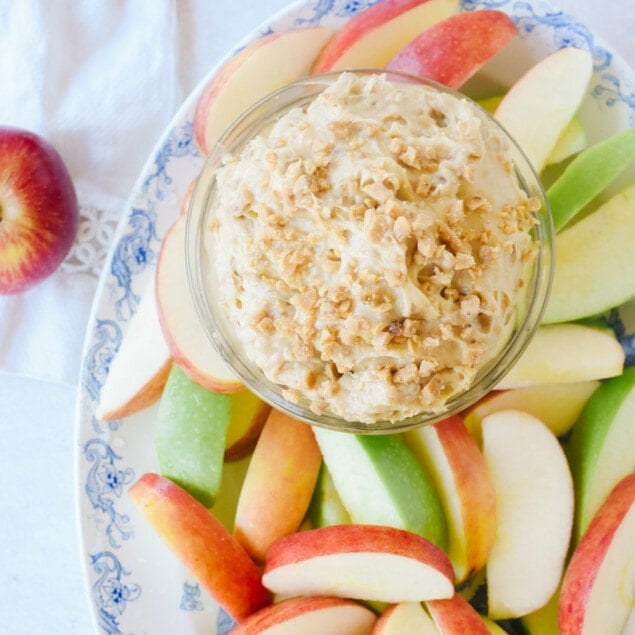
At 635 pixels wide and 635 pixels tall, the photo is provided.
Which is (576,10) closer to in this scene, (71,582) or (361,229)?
(361,229)

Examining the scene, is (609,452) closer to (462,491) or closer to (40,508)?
(462,491)

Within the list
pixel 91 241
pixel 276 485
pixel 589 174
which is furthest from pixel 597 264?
pixel 91 241

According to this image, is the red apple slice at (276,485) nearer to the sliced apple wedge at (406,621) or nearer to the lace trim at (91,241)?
the sliced apple wedge at (406,621)

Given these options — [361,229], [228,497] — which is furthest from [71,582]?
[361,229]

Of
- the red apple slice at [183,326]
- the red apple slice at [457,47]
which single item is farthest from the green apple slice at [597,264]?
the red apple slice at [183,326]

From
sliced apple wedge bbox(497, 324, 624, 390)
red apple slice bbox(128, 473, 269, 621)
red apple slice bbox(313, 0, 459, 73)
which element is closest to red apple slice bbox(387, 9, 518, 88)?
red apple slice bbox(313, 0, 459, 73)

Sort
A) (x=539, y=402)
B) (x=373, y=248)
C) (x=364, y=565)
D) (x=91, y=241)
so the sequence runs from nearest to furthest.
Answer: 1. (x=373, y=248)
2. (x=364, y=565)
3. (x=539, y=402)
4. (x=91, y=241)

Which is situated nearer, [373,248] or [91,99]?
[373,248]

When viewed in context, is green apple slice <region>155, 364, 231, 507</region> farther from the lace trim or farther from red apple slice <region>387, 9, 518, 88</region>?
red apple slice <region>387, 9, 518, 88</region>
